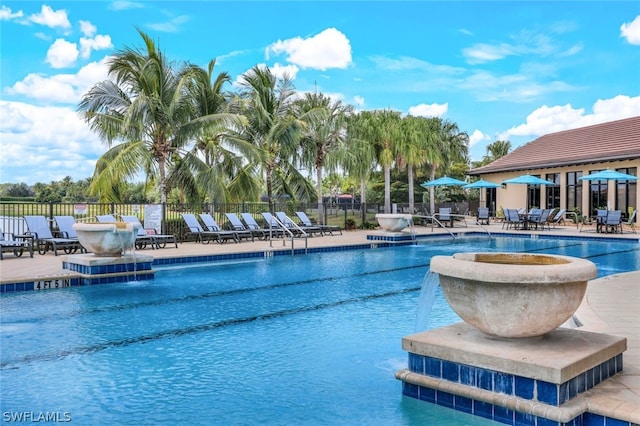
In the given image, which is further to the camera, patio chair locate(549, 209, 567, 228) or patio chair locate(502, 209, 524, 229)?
patio chair locate(549, 209, 567, 228)

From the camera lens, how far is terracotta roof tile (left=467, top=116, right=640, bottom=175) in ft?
79.0

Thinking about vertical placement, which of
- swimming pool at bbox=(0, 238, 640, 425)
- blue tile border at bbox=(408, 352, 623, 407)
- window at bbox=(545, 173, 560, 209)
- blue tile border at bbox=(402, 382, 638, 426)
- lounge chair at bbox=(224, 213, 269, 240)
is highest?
window at bbox=(545, 173, 560, 209)

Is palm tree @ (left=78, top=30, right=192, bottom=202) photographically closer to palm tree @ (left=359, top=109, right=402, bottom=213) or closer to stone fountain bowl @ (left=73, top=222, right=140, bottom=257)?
stone fountain bowl @ (left=73, top=222, right=140, bottom=257)

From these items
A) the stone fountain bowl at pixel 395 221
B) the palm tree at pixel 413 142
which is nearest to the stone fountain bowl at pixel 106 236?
the stone fountain bowl at pixel 395 221

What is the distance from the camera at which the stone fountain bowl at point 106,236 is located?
9148mm

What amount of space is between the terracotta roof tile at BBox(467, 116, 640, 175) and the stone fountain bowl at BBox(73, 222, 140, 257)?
2090 cm

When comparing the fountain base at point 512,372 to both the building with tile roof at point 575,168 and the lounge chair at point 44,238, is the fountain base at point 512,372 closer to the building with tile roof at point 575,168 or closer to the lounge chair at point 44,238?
the lounge chair at point 44,238

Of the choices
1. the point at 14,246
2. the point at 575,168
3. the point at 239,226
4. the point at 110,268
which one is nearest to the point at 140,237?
the point at 14,246

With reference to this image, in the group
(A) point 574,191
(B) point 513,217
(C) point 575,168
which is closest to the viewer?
(B) point 513,217

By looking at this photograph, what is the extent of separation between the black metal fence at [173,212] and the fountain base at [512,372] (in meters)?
12.1

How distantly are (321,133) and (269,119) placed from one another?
8.86ft

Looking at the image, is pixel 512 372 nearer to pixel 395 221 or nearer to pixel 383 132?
pixel 395 221

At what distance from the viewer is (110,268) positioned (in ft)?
30.1

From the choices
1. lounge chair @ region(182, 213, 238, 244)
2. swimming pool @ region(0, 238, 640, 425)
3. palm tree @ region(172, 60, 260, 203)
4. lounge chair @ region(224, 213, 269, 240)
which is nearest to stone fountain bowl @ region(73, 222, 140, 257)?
swimming pool @ region(0, 238, 640, 425)
